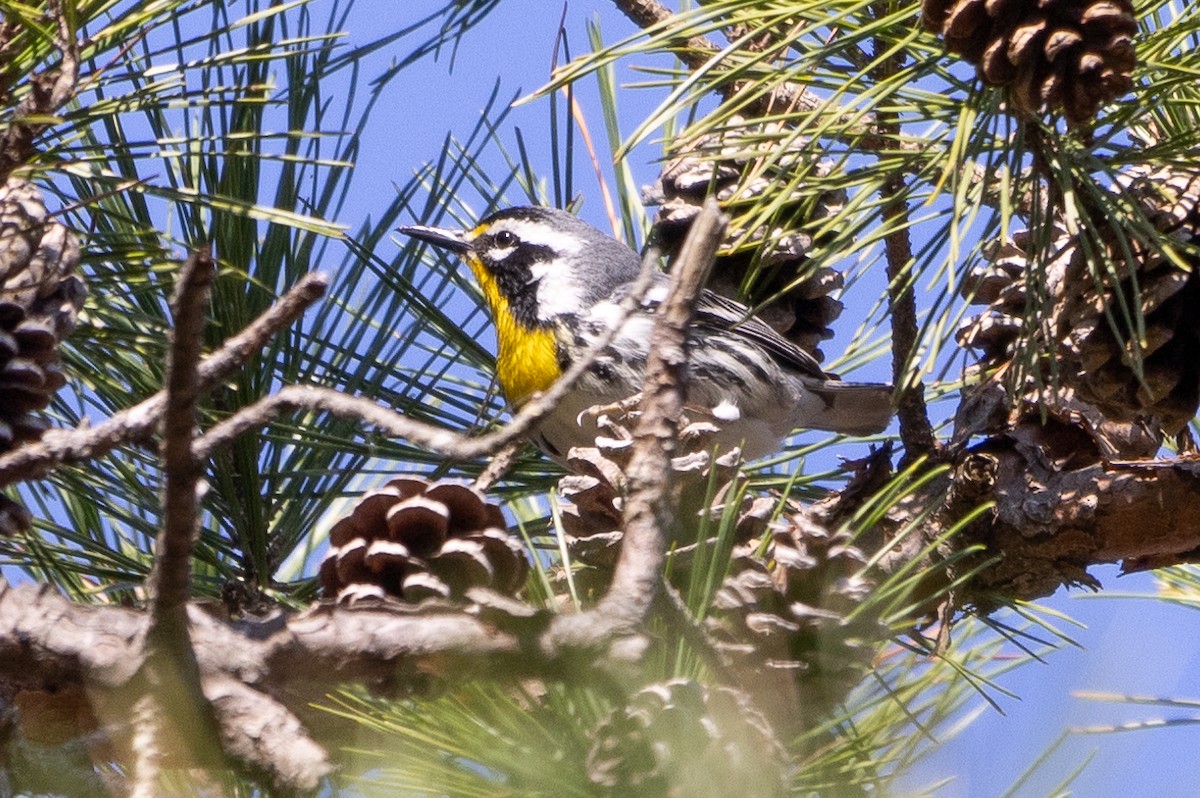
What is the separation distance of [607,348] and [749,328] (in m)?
A: 0.33

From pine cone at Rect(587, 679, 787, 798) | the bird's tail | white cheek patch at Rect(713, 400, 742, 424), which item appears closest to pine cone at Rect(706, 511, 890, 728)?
pine cone at Rect(587, 679, 787, 798)

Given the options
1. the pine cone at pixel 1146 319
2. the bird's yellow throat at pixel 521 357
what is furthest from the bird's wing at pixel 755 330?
the pine cone at pixel 1146 319

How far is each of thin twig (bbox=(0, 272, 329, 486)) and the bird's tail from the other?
7.37 feet

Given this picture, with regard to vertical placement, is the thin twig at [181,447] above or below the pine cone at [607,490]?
above

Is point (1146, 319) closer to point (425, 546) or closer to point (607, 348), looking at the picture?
point (425, 546)

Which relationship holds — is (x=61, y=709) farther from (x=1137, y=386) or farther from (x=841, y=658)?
(x=1137, y=386)

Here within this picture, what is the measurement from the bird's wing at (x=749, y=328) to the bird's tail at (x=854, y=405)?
2.9 inches

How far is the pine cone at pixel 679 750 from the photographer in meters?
1.08

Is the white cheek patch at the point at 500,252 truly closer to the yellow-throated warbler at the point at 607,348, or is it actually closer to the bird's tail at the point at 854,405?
the yellow-throated warbler at the point at 607,348

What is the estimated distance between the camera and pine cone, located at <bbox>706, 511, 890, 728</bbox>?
4.26ft

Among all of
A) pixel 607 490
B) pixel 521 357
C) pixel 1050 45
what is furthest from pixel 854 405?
pixel 1050 45

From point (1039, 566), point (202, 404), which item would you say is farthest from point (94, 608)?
point (1039, 566)

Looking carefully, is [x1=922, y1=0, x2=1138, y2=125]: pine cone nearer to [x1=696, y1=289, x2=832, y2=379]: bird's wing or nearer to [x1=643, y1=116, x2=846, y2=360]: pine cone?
[x1=643, y1=116, x2=846, y2=360]: pine cone

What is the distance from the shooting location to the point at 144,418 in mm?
964
